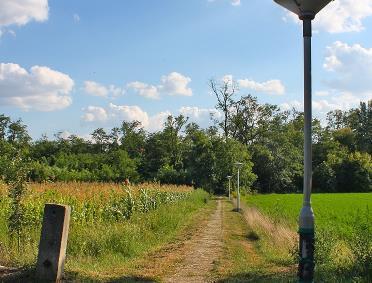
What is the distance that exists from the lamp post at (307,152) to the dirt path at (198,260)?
4.35 m

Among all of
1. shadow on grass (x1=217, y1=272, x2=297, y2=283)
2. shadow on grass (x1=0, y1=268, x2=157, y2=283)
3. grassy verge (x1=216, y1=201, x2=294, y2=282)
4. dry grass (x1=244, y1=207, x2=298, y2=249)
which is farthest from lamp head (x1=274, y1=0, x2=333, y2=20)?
dry grass (x1=244, y1=207, x2=298, y2=249)

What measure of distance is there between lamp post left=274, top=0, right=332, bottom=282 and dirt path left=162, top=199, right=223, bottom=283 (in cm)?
435

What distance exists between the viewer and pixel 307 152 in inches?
185

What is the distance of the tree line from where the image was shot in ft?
222

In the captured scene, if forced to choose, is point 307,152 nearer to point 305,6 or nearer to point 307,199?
point 307,199

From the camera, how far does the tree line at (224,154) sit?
67.8m

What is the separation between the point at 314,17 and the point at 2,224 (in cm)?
956

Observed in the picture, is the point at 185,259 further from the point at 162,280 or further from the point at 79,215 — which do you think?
the point at 79,215

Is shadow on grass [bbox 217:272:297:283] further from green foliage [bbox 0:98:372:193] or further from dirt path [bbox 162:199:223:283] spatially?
green foliage [bbox 0:98:372:193]

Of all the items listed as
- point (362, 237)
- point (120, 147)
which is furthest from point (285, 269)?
point (120, 147)

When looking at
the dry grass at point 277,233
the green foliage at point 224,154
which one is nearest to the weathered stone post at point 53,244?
the dry grass at point 277,233

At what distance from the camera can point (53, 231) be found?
6.60m

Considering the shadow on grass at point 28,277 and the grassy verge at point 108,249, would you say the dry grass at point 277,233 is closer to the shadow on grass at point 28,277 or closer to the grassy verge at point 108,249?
the grassy verge at point 108,249

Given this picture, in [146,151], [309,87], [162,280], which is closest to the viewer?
Result: [309,87]
